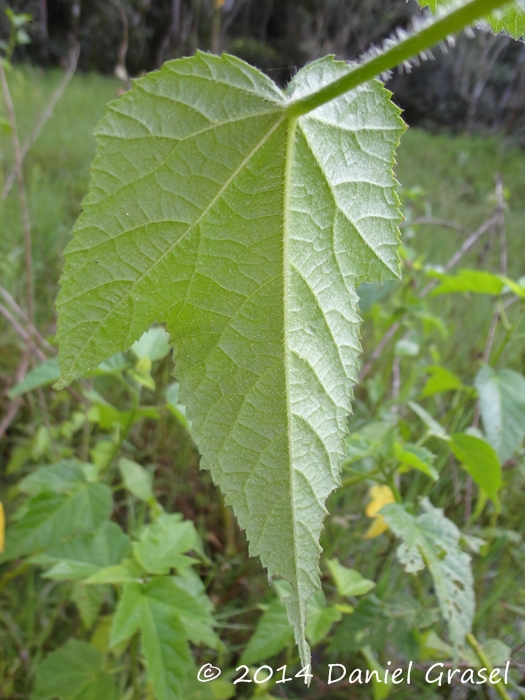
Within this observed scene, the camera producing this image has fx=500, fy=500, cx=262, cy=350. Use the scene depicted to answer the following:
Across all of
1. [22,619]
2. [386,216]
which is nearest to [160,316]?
[386,216]

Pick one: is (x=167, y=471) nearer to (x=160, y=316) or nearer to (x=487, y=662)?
(x=487, y=662)

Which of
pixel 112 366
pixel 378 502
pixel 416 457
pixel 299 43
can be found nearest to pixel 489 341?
pixel 378 502

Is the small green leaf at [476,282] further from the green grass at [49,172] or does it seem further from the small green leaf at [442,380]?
the green grass at [49,172]

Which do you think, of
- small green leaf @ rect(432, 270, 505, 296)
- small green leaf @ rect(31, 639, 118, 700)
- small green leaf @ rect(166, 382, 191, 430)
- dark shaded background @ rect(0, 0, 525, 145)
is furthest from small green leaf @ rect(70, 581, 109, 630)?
dark shaded background @ rect(0, 0, 525, 145)

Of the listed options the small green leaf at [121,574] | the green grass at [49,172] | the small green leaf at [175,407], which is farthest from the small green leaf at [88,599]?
the green grass at [49,172]

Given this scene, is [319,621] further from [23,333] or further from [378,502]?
[23,333]
